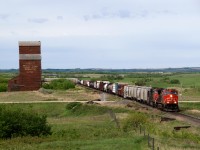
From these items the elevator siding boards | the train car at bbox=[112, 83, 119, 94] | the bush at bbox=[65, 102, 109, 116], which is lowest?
the bush at bbox=[65, 102, 109, 116]

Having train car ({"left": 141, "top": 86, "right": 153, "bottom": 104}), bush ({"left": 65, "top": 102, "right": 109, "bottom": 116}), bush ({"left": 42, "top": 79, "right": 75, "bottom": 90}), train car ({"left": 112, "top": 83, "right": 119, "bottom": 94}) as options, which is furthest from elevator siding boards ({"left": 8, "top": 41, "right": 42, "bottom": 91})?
train car ({"left": 141, "top": 86, "right": 153, "bottom": 104})

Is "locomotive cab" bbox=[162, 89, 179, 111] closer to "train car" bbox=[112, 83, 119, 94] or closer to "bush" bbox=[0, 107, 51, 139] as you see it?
"bush" bbox=[0, 107, 51, 139]

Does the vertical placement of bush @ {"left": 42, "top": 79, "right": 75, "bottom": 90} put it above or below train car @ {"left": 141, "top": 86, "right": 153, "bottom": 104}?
below

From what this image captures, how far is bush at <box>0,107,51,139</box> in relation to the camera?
37.2m

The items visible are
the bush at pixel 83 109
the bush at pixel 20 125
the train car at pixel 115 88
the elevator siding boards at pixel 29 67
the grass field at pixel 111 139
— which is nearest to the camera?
the grass field at pixel 111 139

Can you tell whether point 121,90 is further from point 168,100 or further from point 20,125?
point 20,125

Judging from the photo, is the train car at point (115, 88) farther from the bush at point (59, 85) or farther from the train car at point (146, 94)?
the train car at point (146, 94)

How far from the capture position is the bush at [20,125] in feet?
122

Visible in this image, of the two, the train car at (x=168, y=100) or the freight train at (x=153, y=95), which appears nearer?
the train car at (x=168, y=100)

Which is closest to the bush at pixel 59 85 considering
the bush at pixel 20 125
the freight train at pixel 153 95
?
the freight train at pixel 153 95

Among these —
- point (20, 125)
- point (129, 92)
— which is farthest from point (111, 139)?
point (129, 92)

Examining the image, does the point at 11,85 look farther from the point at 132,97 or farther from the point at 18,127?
the point at 18,127

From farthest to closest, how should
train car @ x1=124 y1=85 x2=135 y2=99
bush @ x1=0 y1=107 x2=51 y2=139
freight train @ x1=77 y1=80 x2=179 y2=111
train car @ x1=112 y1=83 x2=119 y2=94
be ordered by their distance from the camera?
train car @ x1=112 y1=83 x2=119 y2=94 → train car @ x1=124 y1=85 x2=135 y2=99 → freight train @ x1=77 y1=80 x2=179 y2=111 → bush @ x1=0 y1=107 x2=51 y2=139

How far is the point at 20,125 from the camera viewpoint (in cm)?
3778
